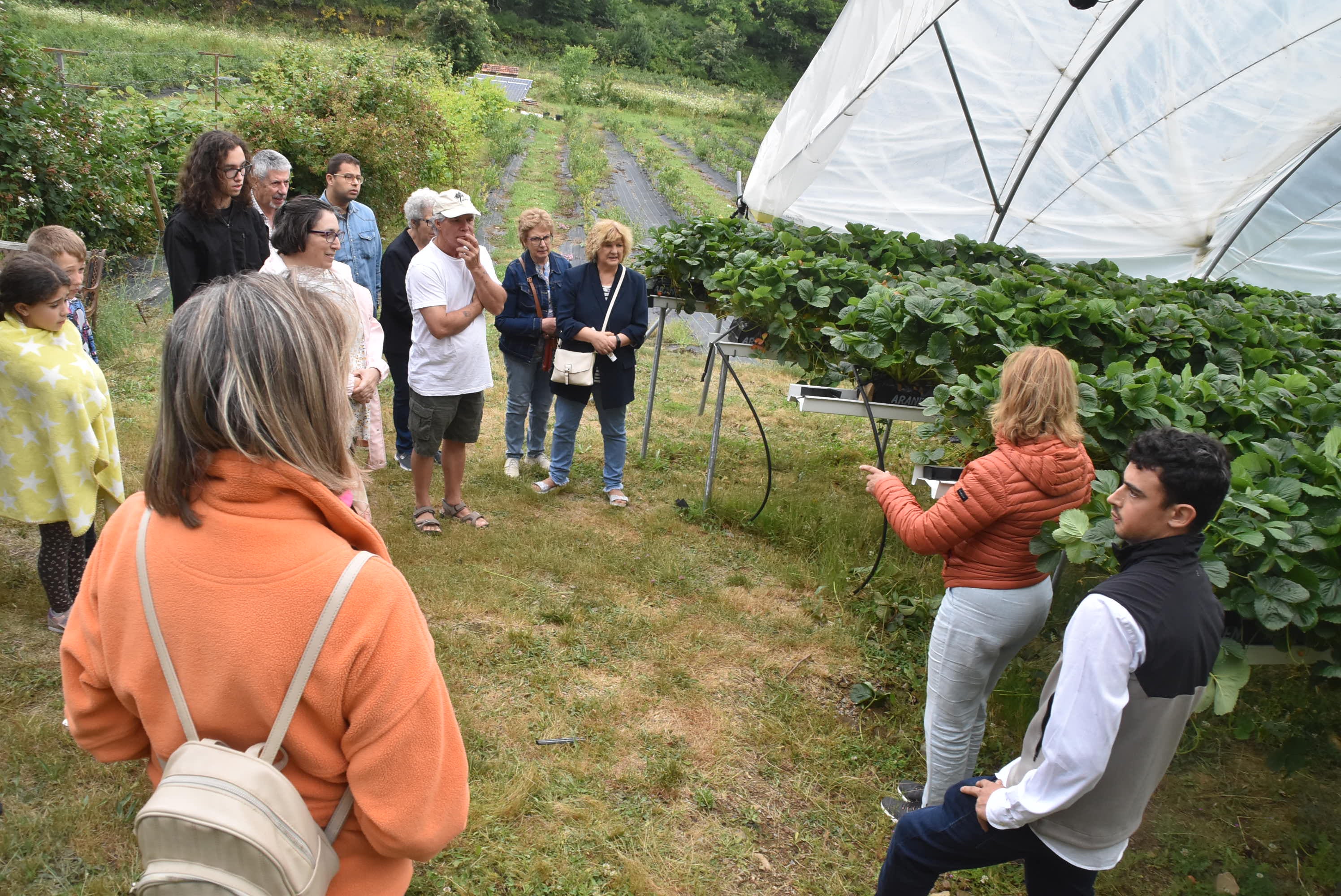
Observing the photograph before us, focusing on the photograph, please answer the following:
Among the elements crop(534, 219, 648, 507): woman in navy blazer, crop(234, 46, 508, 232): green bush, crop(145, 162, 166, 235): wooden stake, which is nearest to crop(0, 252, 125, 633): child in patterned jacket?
crop(534, 219, 648, 507): woman in navy blazer

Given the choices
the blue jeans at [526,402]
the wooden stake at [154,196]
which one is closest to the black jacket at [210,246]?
the blue jeans at [526,402]

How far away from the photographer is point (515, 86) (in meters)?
38.2

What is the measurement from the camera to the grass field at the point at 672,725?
2.88 meters

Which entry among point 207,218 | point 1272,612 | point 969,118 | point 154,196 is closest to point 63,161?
point 154,196

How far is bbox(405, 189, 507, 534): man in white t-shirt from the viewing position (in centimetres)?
440

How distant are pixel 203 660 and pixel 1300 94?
25.0 feet

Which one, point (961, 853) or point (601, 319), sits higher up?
point (601, 319)

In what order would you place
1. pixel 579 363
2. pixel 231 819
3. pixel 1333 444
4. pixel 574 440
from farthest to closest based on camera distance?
pixel 574 440, pixel 579 363, pixel 1333 444, pixel 231 819

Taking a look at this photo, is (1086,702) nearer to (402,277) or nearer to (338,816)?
(338,816)

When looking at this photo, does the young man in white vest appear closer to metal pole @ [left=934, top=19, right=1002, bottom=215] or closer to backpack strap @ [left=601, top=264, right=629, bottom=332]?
backpack strap @ [left=601, top=264, right=629, bottom=332]

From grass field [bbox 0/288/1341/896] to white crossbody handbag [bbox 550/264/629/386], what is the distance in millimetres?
878

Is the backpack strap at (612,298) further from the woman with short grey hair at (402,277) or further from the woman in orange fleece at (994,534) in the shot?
the woman in orange fleece at (994,534)

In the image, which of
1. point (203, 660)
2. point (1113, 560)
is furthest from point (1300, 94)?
point (203, 660)

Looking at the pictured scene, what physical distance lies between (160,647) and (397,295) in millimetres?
4183
